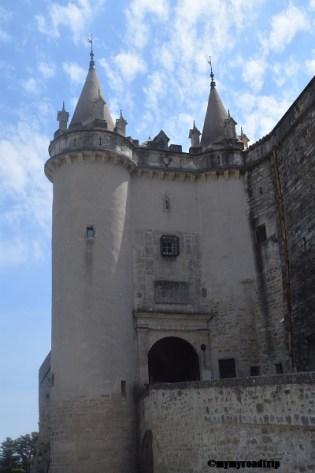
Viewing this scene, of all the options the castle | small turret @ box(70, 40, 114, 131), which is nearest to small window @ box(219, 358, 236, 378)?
the castle

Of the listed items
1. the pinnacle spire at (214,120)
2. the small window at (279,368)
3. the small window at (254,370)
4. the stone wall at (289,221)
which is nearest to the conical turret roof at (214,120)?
the pinnacle spire at (214,120)

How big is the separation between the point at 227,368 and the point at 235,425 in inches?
309

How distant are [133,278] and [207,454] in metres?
8.46

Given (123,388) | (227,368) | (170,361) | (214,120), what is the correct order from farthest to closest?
(214,120)
(170,361)
(227,368)
(123,388)

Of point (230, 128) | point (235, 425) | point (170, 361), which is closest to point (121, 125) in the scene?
point (230, 128)

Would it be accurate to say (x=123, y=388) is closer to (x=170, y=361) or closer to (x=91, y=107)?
(x=170, y=361)

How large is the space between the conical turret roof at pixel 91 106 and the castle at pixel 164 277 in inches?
2.7

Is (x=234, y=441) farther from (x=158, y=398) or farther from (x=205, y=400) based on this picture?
(x=158, y=398)

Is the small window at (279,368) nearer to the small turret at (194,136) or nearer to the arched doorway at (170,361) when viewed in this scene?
the arched doorway at (170,361)

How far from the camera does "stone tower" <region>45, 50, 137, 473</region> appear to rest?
59.8 ft

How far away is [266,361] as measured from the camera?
20609 millimetres

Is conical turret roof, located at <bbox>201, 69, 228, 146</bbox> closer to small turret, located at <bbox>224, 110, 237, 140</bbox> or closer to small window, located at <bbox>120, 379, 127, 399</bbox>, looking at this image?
small turret, located at <bbox>224, 110, 237, 140</bbox>

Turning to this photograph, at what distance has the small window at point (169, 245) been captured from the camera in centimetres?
2217

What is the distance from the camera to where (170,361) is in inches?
933
